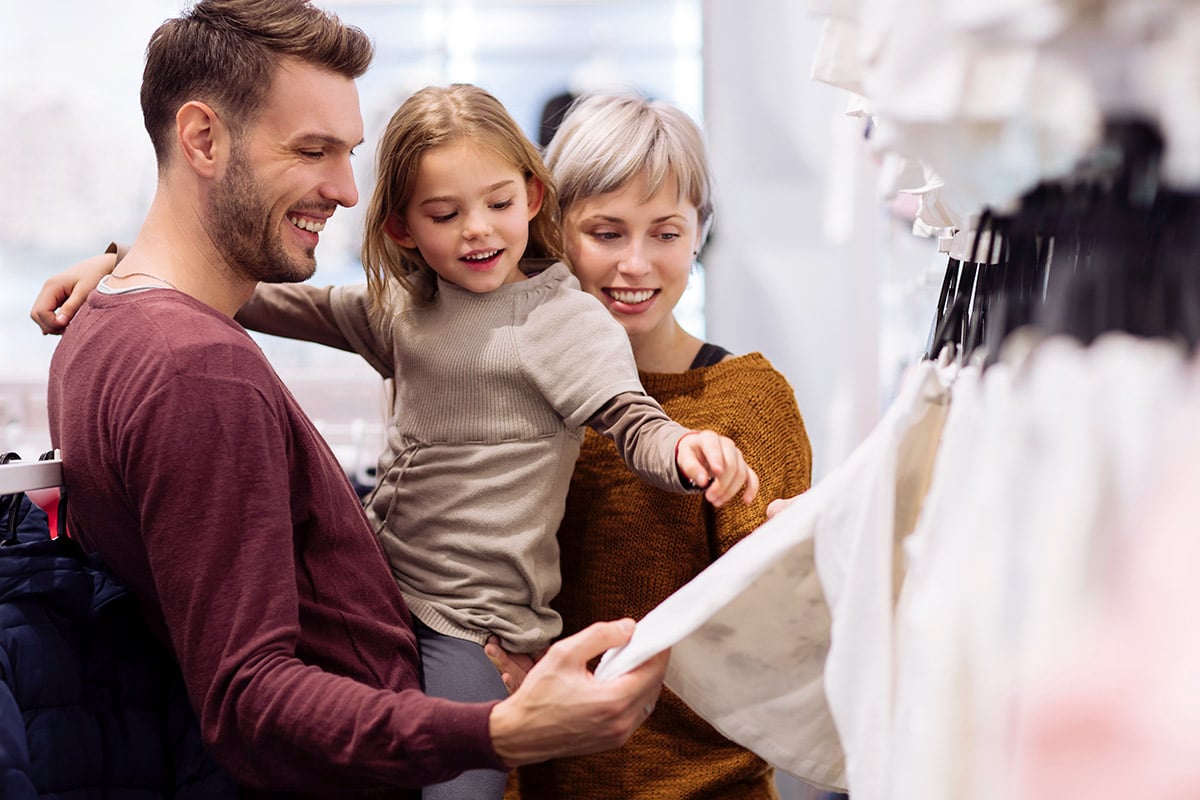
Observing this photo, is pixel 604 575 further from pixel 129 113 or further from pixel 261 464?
pixel 129 113

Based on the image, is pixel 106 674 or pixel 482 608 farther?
pixel 482 608

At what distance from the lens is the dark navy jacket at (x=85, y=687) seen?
3.04ft

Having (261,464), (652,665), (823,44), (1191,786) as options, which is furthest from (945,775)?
(261,464)

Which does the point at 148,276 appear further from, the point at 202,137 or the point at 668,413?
the point at 668,413

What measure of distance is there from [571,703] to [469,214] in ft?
2.05

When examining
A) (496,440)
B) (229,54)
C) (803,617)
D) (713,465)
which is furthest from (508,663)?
(229,54)

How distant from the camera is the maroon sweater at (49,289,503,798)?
2.87ft

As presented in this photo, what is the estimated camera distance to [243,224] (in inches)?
44.3

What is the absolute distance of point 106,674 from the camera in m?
0.99

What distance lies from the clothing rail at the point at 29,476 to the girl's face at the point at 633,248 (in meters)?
0.70

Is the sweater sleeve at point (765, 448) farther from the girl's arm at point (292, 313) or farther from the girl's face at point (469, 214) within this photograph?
the girl's arm at point (292, 313)

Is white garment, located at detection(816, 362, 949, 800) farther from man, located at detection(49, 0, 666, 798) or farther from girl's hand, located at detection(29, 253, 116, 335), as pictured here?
girl's hand, located at detection(29, 253, 116, 335)

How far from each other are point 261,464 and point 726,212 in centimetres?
181

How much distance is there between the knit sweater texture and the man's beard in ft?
0.74
